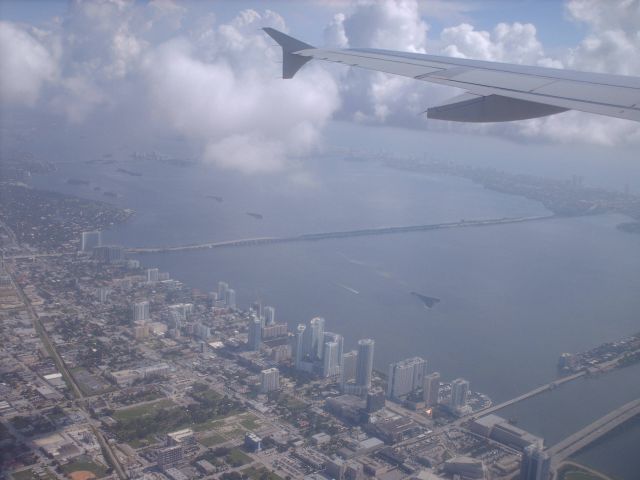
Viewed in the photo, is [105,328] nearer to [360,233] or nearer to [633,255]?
[360,233]

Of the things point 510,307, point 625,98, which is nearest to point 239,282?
point 510,307

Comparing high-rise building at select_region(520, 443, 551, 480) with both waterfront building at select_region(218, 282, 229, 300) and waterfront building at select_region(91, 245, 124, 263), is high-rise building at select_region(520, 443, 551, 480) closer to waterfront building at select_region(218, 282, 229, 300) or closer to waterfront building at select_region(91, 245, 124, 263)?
waterfront building at select_region(218, 282, 229, 300)

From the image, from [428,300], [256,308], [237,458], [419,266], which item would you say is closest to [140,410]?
[237,458]

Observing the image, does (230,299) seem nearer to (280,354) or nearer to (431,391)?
(280,354)

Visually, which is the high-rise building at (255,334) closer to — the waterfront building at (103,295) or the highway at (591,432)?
the waterfront building at (103,295)

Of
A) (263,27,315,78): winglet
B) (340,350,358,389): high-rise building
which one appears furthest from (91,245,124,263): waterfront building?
(263,27,315,78): winglet
